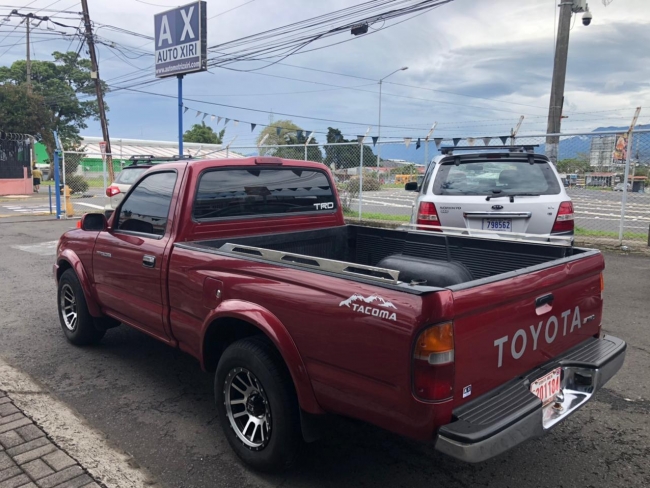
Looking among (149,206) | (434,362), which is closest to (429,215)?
(149,206)

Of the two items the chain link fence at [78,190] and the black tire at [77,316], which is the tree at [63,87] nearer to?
the chain link fence at [78,190]

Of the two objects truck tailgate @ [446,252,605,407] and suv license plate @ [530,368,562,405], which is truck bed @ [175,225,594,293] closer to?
truck tailgate @ [446,252,605,407]

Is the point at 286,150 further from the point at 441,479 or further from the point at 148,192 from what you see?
the point at 441,479

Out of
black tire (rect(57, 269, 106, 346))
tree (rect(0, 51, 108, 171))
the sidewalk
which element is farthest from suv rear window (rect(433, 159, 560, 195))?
tree (rect(0, 51, 108, 171))

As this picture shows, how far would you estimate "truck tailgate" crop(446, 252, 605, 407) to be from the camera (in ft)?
7.68

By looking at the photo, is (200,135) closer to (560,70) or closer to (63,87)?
(63,87)

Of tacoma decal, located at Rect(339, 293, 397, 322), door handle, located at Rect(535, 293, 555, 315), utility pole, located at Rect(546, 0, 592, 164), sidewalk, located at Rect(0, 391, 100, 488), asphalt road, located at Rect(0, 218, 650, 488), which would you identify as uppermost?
utility pole, located at Rect(546, 0, 592, 164)

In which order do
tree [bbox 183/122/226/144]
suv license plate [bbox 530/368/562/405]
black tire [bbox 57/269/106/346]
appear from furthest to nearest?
tree [bbox 183/122/226/144] → black tire [bbox 57/269/106/346] → suv license plate [bbox 530/368/562/405]

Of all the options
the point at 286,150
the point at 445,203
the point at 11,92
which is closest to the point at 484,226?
the point at 445,203

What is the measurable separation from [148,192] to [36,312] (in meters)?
3.06

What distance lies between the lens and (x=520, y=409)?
2455 millimetres

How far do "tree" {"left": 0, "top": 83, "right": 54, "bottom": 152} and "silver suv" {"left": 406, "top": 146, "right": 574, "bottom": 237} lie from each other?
37.2 metres

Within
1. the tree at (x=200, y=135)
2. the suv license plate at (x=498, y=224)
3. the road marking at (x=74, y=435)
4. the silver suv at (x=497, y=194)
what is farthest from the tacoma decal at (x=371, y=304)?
the tree at (x=200, y=135)

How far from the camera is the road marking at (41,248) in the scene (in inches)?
412
